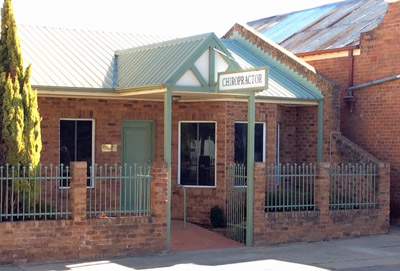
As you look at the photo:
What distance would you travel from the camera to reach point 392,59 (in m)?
16.3

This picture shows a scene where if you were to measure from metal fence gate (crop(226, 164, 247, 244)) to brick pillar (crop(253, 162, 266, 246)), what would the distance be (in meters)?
0.34

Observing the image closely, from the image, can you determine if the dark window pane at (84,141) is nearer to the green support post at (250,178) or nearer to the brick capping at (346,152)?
the green support post at (250,178)

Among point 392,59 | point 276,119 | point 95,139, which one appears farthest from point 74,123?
point 392,59

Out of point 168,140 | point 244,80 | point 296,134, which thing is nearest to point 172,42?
point 244,80

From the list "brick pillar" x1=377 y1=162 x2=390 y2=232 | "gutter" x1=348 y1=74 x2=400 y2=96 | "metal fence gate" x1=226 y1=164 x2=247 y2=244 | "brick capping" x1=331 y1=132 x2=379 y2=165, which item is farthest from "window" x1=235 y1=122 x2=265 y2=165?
"gutter" x1=348 y1=74 x2=400 y2=96

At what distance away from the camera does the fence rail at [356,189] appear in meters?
14.6

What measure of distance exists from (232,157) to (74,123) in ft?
11.9

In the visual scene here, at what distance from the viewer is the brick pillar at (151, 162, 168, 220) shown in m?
12.1

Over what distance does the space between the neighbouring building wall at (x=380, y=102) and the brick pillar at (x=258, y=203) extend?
4.47 m

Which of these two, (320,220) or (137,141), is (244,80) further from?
(137,141)

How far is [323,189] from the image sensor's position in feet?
45.9

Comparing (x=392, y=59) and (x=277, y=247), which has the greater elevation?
(x=392, y=59)

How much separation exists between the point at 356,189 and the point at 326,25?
715 centimetres

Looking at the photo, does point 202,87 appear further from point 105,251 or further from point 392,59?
point 392,59
